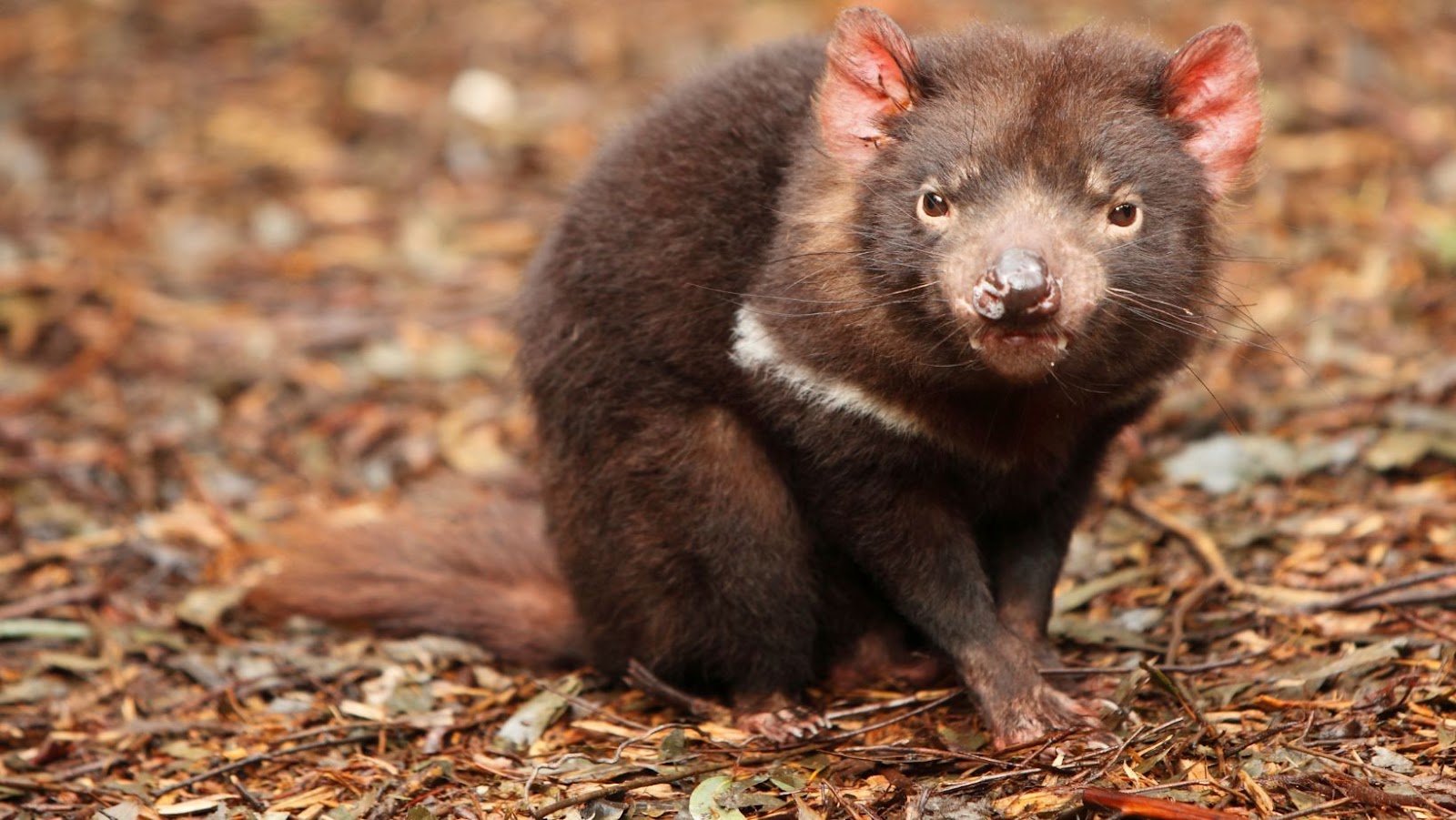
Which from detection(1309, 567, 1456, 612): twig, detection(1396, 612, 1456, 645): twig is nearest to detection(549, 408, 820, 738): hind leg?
detection(1309, 567, 1456, 612): twig

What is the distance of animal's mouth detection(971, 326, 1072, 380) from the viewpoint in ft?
9.48

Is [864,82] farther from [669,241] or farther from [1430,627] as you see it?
[1430,627]

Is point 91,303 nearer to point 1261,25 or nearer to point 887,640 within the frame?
point 887,640

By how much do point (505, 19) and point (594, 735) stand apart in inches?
210

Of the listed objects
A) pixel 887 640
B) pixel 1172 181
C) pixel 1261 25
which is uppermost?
pixel 1261 25

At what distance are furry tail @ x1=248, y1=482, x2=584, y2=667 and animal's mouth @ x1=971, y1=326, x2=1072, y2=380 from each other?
148cm

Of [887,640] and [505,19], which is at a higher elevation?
[505,19]

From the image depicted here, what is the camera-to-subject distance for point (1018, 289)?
2789 millimetres

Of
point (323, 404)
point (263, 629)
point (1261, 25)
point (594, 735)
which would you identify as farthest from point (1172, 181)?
point (1261, 25)

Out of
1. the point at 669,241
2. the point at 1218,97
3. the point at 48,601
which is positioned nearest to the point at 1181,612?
Answer: the point at 1218,97

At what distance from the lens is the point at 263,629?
169 inches

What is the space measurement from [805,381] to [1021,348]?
1.83 feet

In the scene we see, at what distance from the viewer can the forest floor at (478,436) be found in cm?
326

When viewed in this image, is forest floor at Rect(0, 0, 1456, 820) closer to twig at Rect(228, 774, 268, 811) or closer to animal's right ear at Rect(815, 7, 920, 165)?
twig at Rect(228, 774, 268, 811)
